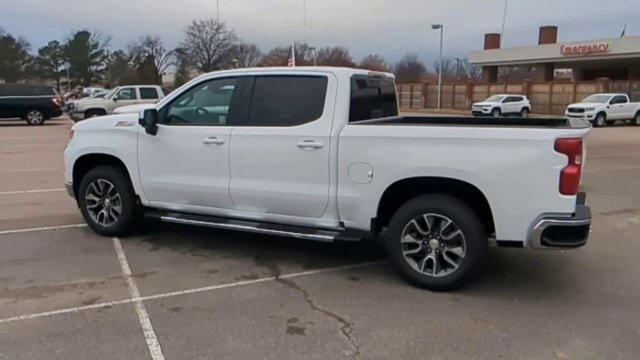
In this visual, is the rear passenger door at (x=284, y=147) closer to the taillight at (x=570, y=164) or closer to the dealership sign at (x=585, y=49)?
the taillight at (x=570, y=164)

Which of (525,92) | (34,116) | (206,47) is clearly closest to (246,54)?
(206,47)

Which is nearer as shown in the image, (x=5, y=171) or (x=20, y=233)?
(x=20, y=233)

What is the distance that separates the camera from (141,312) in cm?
421

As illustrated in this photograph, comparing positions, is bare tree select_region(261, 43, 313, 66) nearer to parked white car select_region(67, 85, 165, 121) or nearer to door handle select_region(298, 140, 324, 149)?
parked white car select_region(67, 85, 165, 121)

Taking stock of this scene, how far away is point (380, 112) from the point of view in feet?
18.7

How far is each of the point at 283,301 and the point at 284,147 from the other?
55.0 inches

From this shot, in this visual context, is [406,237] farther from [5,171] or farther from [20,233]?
[5,171]

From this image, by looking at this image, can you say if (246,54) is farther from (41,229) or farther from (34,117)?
(41,229)

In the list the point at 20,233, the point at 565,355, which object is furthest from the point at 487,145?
the point at 20,233

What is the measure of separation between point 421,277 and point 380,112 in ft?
6.04

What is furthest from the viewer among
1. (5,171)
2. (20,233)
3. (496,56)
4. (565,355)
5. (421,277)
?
(496,56)

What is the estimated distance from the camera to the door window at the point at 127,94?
24188 millimetres

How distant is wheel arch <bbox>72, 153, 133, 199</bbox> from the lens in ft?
20.0

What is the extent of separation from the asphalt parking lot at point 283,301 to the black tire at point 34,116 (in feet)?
68.9
